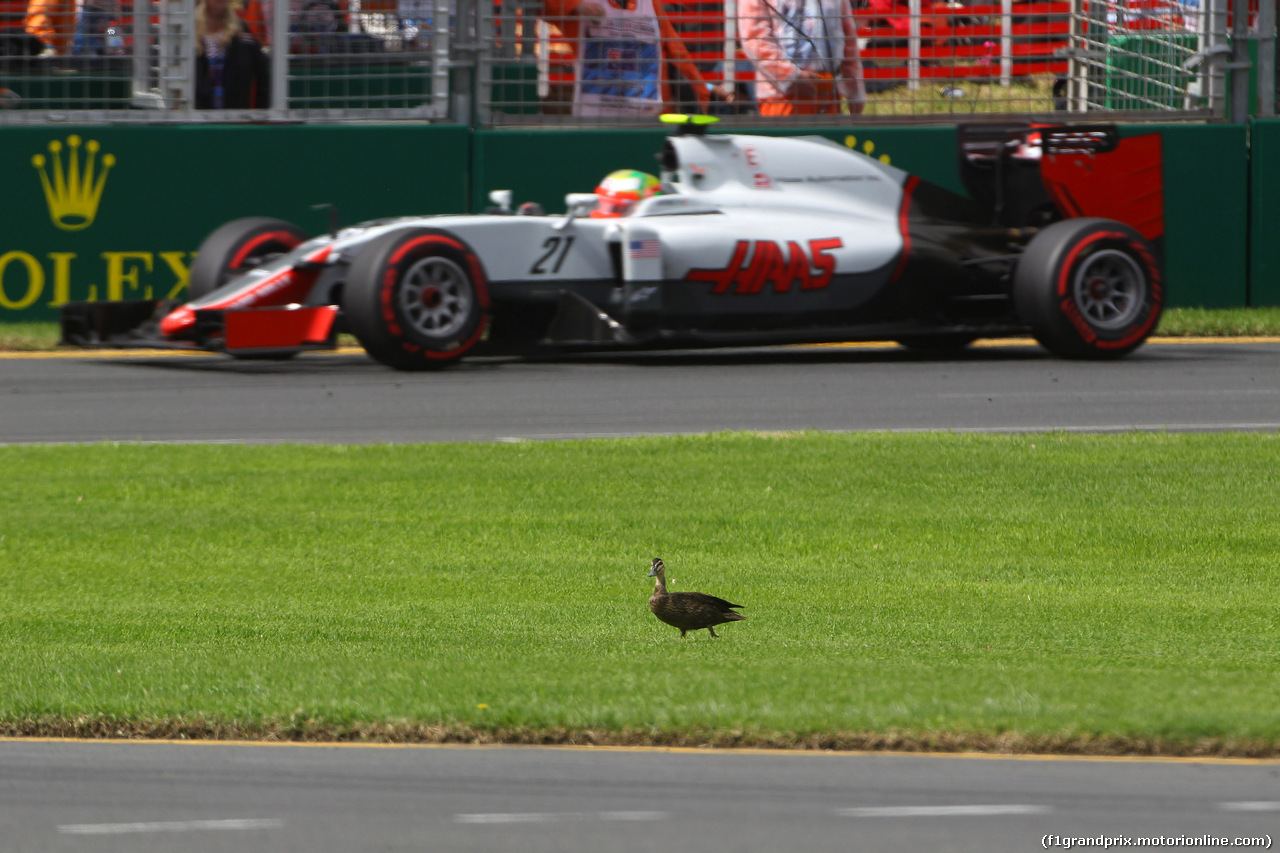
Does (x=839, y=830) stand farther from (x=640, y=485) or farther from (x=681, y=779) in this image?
(x=640, y=485)

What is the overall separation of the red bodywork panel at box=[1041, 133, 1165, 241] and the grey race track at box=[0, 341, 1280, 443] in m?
1.21

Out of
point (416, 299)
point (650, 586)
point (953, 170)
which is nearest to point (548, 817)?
point (650, 586)

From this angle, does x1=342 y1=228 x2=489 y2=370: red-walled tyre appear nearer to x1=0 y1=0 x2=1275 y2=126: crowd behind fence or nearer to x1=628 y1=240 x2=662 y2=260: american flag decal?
x1=628 y1=240 x2=662 y2=260: american flag decal

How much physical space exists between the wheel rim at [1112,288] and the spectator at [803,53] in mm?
4146

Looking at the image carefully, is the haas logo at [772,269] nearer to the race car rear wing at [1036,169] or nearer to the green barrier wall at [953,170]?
the race car rear wing at [1036,169]

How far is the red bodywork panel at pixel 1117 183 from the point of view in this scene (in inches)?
620

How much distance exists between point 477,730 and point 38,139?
13.6 meters

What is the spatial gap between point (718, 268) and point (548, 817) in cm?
1032

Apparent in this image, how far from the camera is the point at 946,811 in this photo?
175 inches

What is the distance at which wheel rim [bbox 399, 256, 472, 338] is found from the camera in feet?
45.4

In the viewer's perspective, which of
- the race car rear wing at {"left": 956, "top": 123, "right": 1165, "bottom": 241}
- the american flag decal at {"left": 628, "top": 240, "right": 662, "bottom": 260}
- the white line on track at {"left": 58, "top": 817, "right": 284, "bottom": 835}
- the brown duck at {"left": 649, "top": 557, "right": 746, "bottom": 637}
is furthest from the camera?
the race car rear wing at {"left": 956, "top": 123, "right": 1165, "bottom": 241}

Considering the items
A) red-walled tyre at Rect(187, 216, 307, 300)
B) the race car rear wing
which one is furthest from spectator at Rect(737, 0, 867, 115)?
red-walled tyre at Rect(187, 216, 307, 300)

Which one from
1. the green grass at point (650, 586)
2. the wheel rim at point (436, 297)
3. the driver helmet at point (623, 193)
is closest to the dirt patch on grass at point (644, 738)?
the green grass at point (650, 586)

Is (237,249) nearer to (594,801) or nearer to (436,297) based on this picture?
(436,297)
